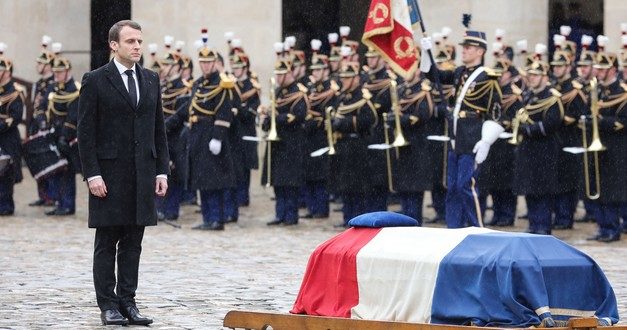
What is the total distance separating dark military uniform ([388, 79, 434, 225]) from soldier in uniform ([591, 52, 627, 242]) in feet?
Result: 6.28

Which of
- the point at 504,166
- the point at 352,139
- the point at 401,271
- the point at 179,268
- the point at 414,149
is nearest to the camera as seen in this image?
the point at 401,271

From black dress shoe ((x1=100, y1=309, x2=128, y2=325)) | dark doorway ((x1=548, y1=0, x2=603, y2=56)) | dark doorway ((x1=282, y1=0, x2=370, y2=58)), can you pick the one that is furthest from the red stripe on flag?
dark doorway ((x1=282, y1=0, x2=370, y2=58))

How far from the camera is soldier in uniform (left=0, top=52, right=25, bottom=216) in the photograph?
66.2ft

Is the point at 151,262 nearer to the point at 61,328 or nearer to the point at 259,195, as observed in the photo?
the point at 61,328

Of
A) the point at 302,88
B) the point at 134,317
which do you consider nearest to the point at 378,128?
the point at 302,88

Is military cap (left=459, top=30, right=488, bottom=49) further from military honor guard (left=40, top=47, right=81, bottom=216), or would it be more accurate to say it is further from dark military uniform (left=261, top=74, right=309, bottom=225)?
military honor guard (left=40, top=47, right=81, bottom=216)

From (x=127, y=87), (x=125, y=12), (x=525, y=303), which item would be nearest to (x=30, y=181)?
(x=125, y=12)

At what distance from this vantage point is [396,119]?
18094mm

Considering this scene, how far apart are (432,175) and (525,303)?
10354 millimetres

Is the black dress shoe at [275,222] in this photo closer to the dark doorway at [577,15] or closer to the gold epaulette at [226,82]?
the gold epaulette at [226,82]

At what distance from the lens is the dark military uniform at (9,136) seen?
20.2m

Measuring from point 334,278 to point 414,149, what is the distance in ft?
30.6

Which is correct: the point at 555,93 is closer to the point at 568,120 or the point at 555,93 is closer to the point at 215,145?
the point at 568,120

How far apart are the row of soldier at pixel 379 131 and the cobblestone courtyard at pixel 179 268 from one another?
1.46 ft
